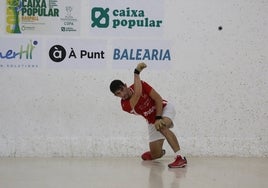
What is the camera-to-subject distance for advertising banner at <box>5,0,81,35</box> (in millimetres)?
5207

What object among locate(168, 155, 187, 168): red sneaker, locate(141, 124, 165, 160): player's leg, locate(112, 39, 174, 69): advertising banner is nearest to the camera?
locate(168, 155, 187, 168): red sneaker

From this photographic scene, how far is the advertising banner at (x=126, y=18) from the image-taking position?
5270mm

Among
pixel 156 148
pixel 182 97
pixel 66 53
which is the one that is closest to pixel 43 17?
pixel 66 53

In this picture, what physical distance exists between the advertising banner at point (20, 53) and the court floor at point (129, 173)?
103 centimetres

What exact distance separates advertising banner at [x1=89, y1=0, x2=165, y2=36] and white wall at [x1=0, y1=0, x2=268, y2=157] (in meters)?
0.10

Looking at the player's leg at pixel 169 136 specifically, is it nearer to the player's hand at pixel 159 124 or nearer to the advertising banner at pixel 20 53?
the player's hand at pixel 159 124

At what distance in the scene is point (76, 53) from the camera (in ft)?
17.3

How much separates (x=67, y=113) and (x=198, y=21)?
1.76 m

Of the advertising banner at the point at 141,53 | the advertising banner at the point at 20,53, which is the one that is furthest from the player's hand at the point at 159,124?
the advertising banner at the point at 20,53

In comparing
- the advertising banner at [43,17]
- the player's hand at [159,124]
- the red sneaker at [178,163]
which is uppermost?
the advertising banner at [43,17]

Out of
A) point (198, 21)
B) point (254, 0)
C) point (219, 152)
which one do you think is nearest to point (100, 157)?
point (219, 152)

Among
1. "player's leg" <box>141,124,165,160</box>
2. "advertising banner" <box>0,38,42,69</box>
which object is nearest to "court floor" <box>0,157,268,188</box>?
"player's leg" <box>141,124,165,160</box>

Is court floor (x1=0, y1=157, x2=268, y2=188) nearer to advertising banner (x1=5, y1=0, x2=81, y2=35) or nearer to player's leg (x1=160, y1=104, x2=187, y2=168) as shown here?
player's leg (x1=160, y1=104, x2=187, y2=168)

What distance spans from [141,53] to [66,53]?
817 mm
